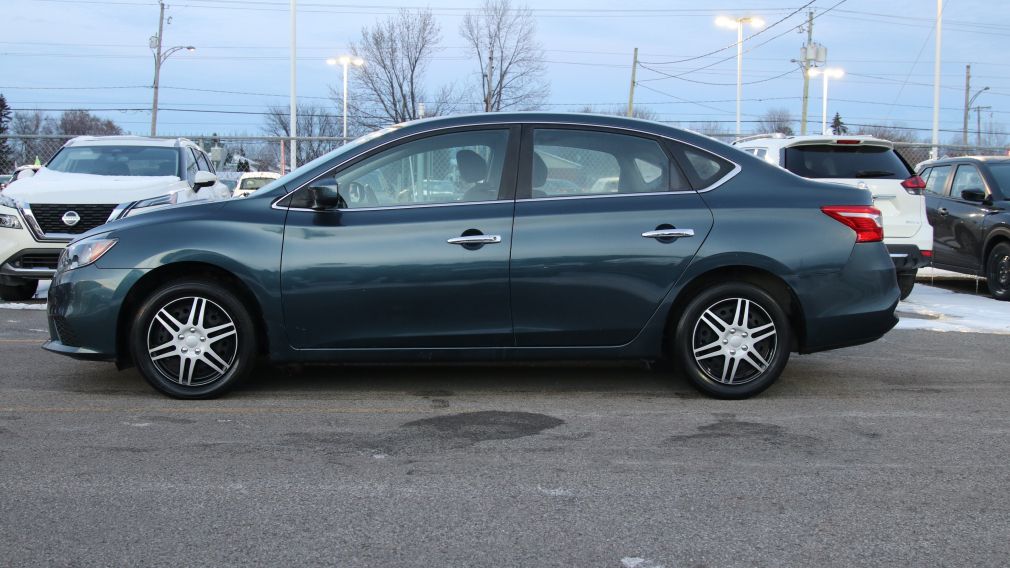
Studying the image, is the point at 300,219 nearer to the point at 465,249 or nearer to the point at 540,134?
the point at 465,249

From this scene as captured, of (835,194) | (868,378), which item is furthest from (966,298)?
(835,194)

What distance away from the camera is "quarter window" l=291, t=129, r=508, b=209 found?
5859 mm

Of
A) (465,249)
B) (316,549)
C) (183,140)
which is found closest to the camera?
(316,549)

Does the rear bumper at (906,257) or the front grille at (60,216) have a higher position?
the front grille at (60,216)

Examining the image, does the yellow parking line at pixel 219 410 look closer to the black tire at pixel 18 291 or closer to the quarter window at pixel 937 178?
the black tire at pixel 18 291

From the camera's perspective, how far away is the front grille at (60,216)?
35.8ft

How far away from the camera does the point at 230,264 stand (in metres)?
5.69

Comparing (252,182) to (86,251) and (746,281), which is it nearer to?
(86,251)

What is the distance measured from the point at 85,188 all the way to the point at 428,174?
6.76m

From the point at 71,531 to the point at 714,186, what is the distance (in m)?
3.92

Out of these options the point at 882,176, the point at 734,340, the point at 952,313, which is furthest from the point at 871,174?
the point at 734,340

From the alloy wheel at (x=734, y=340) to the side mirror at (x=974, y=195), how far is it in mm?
7913

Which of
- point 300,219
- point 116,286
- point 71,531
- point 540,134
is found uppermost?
point 540,134

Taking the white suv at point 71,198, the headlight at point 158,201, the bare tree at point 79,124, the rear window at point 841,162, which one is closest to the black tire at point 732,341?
the rear window at point 841,162
